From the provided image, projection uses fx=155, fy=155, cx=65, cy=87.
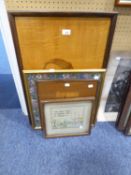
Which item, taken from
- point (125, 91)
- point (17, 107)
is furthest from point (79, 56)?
point (17, 107)

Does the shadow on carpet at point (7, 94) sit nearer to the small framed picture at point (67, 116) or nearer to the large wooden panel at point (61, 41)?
the small framed picture at point (67, 116)

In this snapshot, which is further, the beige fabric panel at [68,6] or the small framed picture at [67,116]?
the small framed picture at [67,116]

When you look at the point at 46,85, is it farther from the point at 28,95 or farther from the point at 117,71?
the point at 117,71

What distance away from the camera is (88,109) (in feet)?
4.34

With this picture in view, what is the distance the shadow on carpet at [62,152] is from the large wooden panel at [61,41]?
75 cm

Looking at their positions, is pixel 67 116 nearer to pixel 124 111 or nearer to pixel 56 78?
pixel 56 78

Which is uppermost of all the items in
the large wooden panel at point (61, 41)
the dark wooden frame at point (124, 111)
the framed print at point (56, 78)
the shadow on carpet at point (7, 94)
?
the large wooden panel at point (61, 41)

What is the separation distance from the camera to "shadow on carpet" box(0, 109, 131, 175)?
1.28 metres

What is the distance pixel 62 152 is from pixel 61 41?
0.97 m

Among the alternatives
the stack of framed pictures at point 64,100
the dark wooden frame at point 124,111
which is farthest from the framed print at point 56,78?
the dark wooden frame at point 124,111

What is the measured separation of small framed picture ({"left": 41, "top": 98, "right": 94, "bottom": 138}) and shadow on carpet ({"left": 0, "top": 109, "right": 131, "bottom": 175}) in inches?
3.3

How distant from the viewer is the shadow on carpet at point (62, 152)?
1.28 metres

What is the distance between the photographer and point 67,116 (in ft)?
4.47

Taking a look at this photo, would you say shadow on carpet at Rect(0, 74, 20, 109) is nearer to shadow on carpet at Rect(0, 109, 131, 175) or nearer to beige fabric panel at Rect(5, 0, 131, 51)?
shadow on carpet at Rect(0, 109, 131, 175)
